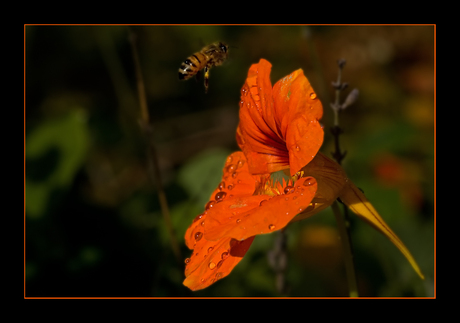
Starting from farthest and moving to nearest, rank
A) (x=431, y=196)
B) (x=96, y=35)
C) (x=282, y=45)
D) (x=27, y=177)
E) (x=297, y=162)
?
(x=282, y=45), (x=96, y=35), (x=431, y=196), (x=27, y=177), (x=297, y=162)

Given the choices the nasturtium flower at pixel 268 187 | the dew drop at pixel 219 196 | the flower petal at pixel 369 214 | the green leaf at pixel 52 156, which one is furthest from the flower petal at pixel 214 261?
the green leaf at pixel 52 156

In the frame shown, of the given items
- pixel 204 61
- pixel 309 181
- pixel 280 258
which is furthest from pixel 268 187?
→ pixel 204 61

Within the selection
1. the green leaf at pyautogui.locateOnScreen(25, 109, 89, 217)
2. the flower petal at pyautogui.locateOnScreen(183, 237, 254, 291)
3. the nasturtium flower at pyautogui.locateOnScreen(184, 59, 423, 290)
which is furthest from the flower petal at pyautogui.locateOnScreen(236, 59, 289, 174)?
the green leaf at pyautogui.locateOnScreen(25, 109, 89, 217)

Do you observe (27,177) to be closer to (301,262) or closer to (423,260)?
(301,262)

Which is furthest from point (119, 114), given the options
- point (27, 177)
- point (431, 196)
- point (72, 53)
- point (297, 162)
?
point (297, 162)

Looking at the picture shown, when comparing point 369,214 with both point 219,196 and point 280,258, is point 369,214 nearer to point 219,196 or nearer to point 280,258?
point 219,196

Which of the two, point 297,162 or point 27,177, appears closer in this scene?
point 297,162

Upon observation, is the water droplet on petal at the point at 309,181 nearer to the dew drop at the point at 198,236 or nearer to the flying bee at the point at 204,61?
the dew drop at the point at 198,236
